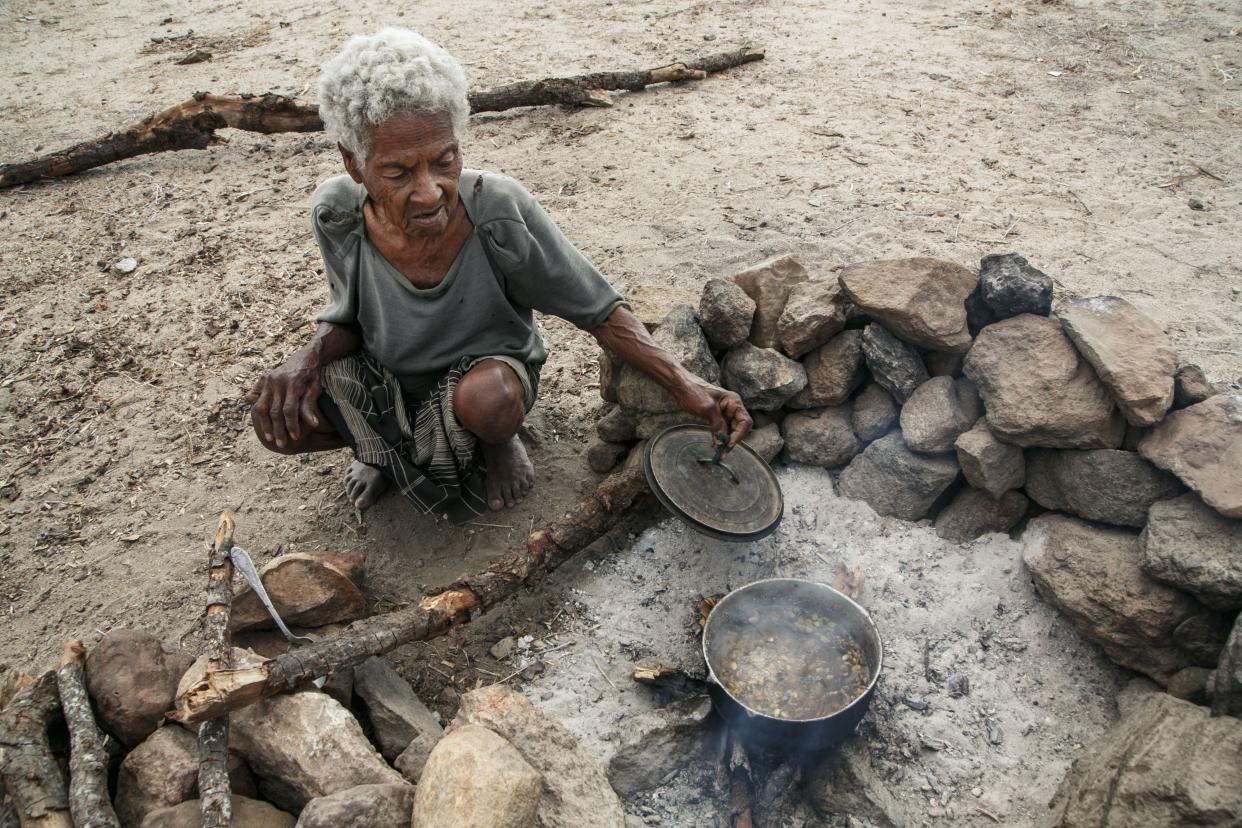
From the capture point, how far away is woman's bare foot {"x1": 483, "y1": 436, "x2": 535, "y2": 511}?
3188 mm

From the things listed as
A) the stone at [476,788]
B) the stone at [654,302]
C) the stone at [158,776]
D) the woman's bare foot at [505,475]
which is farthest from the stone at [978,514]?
the stone at [158,776]

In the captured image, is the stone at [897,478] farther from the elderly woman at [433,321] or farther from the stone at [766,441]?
the elderly woman at [433,321]

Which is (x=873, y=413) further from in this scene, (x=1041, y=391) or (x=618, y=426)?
(x=618, y=426)

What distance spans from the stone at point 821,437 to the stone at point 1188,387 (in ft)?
3.16

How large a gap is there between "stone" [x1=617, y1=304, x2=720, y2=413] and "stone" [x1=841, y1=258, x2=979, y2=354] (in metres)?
0.53

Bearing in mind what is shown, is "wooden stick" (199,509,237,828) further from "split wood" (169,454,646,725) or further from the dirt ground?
the dirt ground

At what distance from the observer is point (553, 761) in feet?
6.88

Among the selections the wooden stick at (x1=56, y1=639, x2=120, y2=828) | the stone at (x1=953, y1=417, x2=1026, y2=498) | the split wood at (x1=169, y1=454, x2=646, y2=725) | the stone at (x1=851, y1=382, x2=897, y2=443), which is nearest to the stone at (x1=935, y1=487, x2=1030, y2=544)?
the stone at (x1=953, y1=417, x2=1026, y2=498)

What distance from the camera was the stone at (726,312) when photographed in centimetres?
296

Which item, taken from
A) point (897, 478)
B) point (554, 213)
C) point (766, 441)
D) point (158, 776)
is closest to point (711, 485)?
point (766, 441)

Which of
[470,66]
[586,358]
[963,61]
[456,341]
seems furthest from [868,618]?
[470,66]

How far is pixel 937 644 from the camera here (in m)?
2.62

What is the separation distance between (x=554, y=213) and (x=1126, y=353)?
3137 mm

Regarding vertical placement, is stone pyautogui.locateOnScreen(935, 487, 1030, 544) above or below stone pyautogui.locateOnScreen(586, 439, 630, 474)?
above
